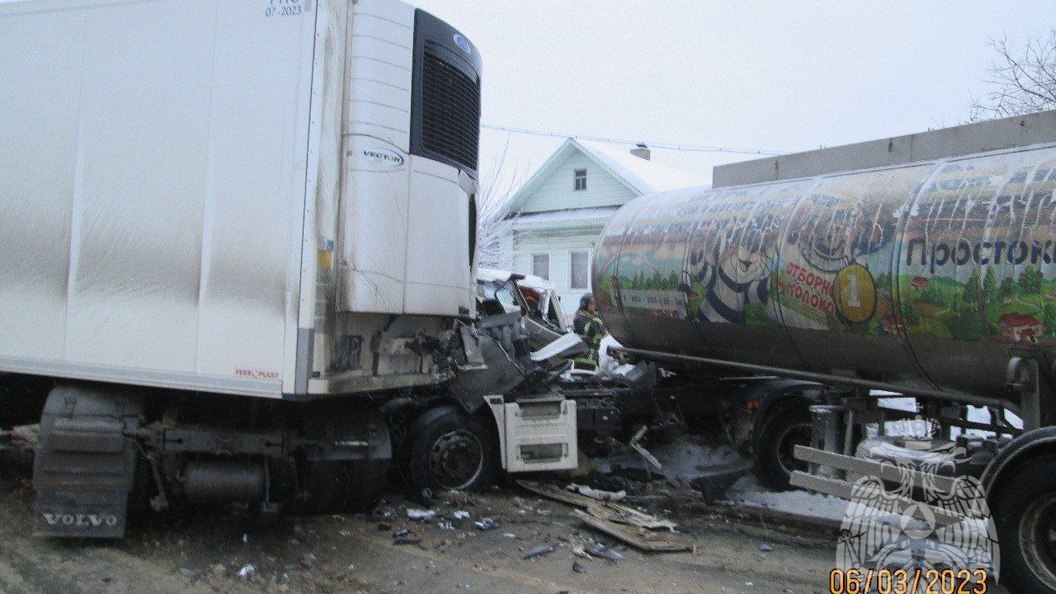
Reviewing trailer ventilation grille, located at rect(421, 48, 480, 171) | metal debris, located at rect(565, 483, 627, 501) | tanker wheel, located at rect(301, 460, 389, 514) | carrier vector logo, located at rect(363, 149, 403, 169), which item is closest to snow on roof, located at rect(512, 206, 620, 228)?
metal debris, located at rect(565, 483, 627, 501)

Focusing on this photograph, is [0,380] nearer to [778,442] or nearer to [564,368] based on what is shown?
[564,368]

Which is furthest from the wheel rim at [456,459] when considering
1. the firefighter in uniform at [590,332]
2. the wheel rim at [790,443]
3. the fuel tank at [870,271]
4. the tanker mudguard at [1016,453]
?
the tanker mudguard at [1016,453]

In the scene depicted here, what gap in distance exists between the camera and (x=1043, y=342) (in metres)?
5.17

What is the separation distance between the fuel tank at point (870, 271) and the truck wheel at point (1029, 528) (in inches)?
32.3

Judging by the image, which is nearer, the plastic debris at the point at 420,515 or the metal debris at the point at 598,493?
the plastic debris at the point at 420,515

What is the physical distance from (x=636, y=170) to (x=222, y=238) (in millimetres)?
20409

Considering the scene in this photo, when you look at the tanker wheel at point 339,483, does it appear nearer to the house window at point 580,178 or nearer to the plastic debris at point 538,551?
the plastic debris at point 538,551

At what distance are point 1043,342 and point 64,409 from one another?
6466mm

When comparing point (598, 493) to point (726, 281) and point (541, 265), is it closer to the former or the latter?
point (726, 281)

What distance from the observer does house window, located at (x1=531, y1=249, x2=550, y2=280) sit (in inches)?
1024

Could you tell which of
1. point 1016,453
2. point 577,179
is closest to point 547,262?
point 577,179

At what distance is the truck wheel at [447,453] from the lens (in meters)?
7.39

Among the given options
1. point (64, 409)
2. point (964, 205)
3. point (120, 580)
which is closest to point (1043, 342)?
point (964, 205)

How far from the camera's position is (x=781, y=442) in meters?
8.11
